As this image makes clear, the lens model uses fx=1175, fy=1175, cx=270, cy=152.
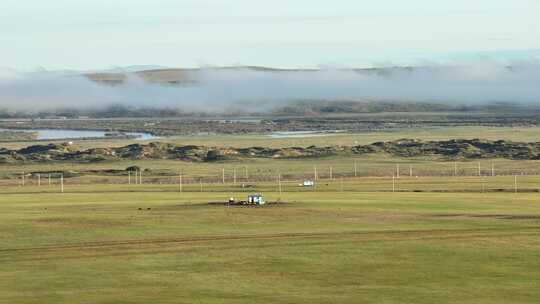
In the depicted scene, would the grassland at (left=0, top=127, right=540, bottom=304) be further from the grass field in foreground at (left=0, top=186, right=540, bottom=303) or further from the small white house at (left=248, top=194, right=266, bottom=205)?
the small white house at (left=248, top=194, right=266, bottom=205)

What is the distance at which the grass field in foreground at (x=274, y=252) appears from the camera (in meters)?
30.3

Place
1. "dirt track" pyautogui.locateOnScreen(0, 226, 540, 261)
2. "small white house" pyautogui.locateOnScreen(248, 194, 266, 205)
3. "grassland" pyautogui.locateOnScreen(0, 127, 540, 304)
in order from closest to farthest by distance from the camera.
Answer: "grassland" pyautogui.locateOnScreen(0, 127, 540, 304) → "dirt track" pyautogui.locateOnScreen(0, 226, 540, 261) → "small white house" pyautogui.locateOnScreen(248, 194, 266, 205)

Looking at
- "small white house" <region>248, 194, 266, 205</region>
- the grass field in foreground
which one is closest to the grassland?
the grass field in foreground

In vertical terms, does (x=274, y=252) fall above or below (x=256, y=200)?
above

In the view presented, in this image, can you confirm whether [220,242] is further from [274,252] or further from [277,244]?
[274,252]

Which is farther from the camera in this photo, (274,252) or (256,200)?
(256,200)

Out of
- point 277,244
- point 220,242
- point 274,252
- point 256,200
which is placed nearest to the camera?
point 274,252

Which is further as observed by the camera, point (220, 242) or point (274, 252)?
point (220, 242)

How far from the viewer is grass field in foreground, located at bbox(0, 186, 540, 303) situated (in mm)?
30328

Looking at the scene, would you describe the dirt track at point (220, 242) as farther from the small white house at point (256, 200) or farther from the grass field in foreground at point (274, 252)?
the small white house at point (256, 200)

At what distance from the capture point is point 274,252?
38.4 meters

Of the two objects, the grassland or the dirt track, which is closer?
the grassland

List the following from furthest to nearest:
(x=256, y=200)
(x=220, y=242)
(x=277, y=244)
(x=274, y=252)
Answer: (x=256, y=200) < (x=220, y=242) < (x=277, y=244) < (x=274, y=252)

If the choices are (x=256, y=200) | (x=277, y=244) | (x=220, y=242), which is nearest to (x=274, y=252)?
(x=277, y=244)
